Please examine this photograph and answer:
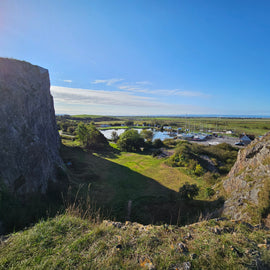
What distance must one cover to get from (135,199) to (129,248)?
464 inches

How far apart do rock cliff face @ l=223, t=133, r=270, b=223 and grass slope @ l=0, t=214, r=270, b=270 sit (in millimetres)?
3439

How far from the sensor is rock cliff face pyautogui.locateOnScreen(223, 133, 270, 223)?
332 inches

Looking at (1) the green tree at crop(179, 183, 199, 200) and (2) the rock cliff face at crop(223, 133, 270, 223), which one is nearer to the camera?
(2) the rock cliff face at crop(223, 133, 270, 223)

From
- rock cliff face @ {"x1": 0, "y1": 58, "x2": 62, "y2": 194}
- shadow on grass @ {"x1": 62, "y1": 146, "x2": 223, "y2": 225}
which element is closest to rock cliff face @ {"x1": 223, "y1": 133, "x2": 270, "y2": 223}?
shadow on grass @ {"x1": 62, "y1": 146, "x2": 223, "y2": 225}

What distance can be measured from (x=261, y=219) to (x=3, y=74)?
2500cm

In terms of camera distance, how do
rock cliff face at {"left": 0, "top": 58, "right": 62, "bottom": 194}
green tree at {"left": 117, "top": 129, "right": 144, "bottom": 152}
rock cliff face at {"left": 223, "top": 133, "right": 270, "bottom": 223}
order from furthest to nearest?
1. green tree at {"left": 117, "top": 129, "right": 144, "bottom": 152}
2. rock cliff face at {"left": 0, "top": 58, "right": 62, "bottom": 194}
3. rock cliff face at {"left": 223, "top": 133, "right": 270, "bottom": 223}

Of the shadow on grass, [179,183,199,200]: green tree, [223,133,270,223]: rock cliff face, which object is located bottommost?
the shadow on grass

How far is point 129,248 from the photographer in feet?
14.8

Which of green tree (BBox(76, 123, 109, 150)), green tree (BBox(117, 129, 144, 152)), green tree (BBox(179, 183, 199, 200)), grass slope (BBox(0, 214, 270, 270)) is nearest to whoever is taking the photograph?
grass slope (BBox(0, 214, 270, 270))

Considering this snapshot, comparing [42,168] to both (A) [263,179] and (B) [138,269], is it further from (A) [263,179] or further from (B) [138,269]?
(A) [263,179]

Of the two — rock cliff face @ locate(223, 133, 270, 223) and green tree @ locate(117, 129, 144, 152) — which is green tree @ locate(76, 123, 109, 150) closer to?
green tree @ locate(117, 129, 144, 152)

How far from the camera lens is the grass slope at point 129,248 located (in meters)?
3.82

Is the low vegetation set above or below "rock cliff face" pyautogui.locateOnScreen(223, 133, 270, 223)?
below

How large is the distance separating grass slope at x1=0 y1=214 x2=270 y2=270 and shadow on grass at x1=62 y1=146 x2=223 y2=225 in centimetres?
228
